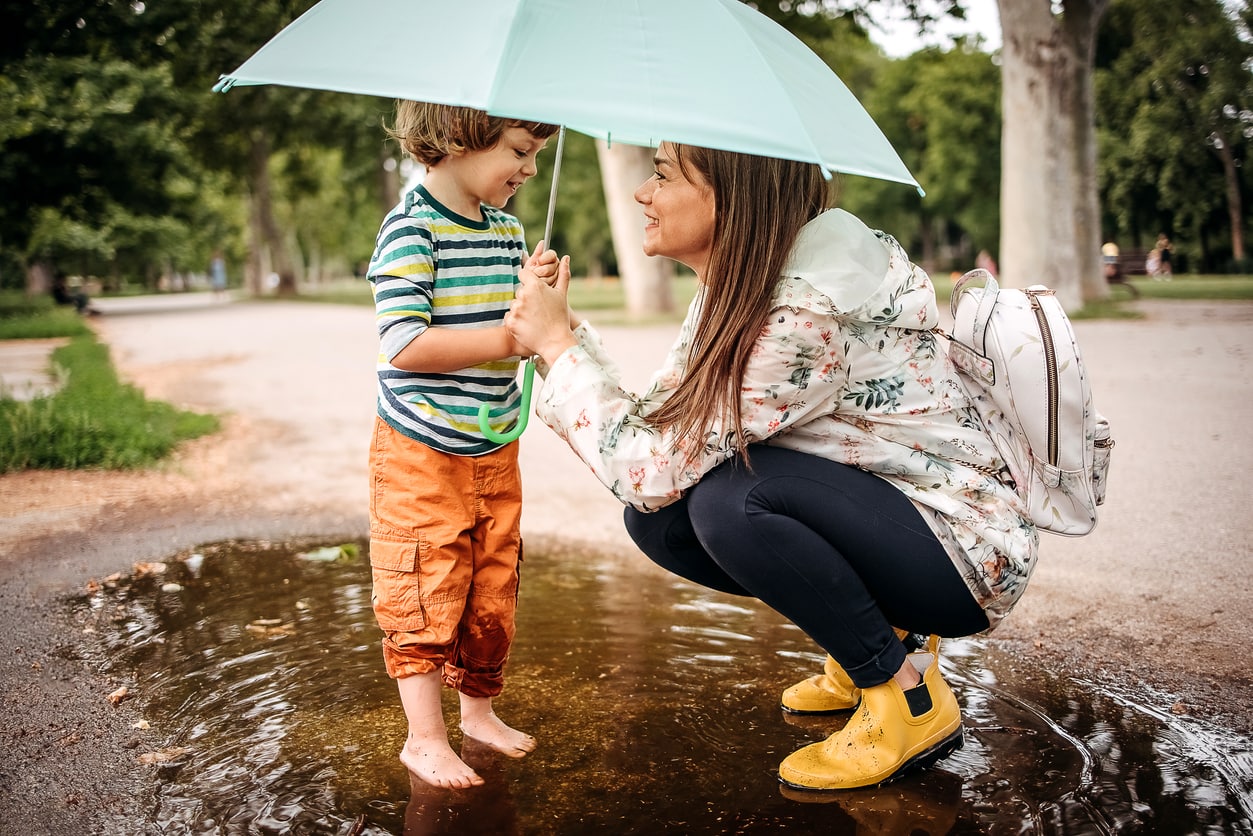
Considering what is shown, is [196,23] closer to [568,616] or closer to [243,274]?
[568,616]

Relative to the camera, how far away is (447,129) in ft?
7.98

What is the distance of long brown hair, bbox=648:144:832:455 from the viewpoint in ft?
7.48

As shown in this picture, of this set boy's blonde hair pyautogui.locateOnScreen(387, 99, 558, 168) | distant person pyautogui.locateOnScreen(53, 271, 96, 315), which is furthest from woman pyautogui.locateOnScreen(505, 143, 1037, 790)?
distant person pyautogui.locateOnScreen(53, 271, 96, 315)

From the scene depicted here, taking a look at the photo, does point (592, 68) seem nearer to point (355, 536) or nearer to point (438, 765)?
point (438, 765)

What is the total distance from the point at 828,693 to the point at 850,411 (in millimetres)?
786

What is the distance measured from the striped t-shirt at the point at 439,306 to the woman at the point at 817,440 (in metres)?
0.16

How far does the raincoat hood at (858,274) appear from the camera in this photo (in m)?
2.26

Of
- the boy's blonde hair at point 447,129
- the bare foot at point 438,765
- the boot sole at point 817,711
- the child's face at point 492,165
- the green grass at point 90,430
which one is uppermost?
the boy's blonde hair at point 447,129

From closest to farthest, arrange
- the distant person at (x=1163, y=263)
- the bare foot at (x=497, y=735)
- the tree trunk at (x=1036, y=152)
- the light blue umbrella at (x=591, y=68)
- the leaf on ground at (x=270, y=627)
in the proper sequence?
the light blue umbrella at (x=591, y=68), the bare foot at (x=497, y=735), the leaf on ground at (x=270, y=627), the tree trunk at (x=1036, y=152), the distant person at (x=1163, y=263)

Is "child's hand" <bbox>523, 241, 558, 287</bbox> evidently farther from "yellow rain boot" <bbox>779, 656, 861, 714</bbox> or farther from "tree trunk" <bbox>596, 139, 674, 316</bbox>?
"tree trunk" <bbox>596, 139, 674, 316</bbox>

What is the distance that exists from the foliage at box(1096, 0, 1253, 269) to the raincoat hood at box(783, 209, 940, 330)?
2708 centimetres

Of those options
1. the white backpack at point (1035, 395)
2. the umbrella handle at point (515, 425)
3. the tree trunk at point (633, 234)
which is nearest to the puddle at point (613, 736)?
the white backpack at point (1035, 395)

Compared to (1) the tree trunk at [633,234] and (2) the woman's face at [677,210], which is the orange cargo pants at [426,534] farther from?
(1) the tree trunk at [633,234]

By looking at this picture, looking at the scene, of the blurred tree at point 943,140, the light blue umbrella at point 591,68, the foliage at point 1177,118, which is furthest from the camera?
the blurred tree at point 943,140
